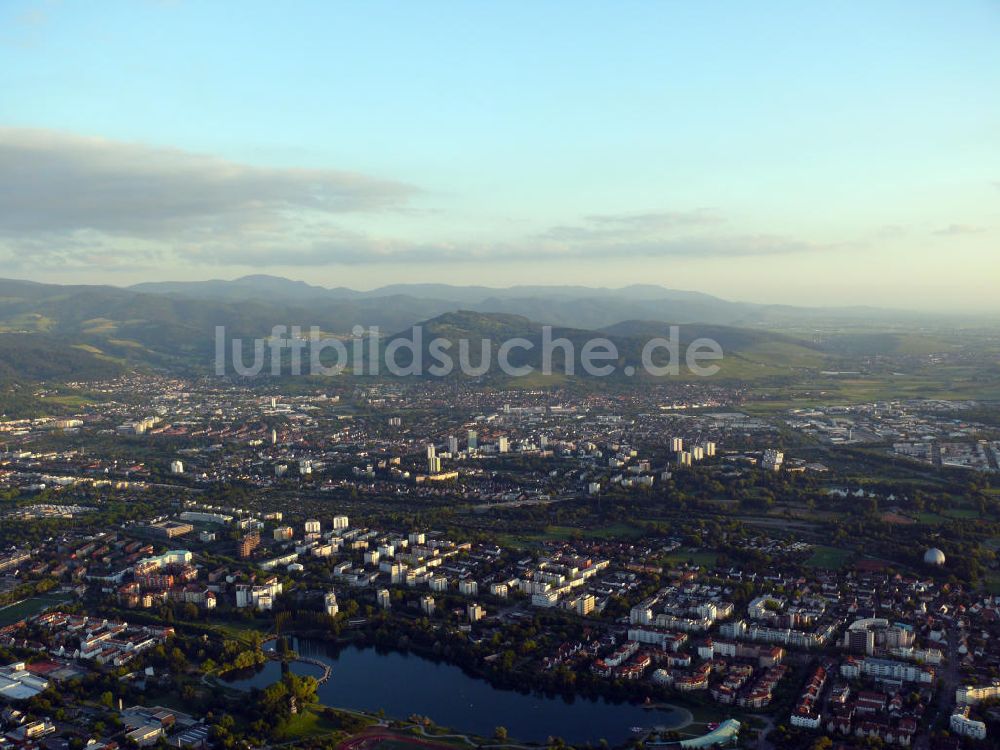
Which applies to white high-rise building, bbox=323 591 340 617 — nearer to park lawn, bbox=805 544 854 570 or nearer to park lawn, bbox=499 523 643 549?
park lawn, bbox=499 523 643 549

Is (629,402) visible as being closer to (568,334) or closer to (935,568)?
(568,334)

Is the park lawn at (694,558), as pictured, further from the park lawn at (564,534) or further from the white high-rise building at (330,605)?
the white high-rise building at (330,605)

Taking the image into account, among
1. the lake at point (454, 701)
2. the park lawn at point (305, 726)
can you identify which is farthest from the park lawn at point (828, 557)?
the park lawn at point (305, 726)

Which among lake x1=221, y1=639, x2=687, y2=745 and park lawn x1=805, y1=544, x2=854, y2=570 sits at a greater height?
park lawn x1=805, y1=544, x2=854, y2=570

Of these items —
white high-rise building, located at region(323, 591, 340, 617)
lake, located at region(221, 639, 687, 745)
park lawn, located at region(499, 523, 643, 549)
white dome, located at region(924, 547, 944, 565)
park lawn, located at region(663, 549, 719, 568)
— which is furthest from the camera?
park lawn, located at region(499, 523, 643, 549)

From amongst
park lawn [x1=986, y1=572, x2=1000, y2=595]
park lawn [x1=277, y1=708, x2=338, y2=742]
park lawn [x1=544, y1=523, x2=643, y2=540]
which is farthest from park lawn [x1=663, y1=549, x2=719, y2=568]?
park lawn [x1=277, y1=708, x2=338, y2=742]

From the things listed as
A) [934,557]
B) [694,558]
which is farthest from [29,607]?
[934,557]

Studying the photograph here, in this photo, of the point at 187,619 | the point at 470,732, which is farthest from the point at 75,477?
the point at 470,732
